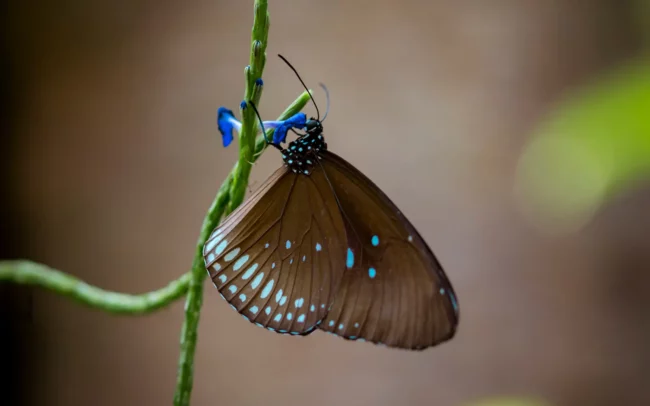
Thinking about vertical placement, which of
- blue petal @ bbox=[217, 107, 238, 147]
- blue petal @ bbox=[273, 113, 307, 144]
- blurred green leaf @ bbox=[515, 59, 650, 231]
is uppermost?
blue petal @ bbox=[217, 107, 238, 147]

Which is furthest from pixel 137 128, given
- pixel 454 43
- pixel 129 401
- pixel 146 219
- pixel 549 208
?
pixel 549 208

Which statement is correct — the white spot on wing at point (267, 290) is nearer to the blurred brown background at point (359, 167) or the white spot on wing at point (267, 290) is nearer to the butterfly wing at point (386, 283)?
the butterfly wing at point (386, 283)

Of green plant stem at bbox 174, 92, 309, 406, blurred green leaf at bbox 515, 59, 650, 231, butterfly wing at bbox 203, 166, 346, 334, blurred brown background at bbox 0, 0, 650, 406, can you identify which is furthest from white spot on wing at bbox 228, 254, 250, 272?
blurred brown background at bbox 0, 0, 650, 406

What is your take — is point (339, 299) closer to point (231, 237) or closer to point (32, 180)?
point (231, 237)

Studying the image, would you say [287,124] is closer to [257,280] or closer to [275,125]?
[275,125]

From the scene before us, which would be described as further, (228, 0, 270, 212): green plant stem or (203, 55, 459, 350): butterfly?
(203, 55, 459, 350): butterfly

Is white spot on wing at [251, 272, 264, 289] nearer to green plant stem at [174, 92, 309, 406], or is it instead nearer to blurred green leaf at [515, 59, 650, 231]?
green plant stem at [174, 92, 309, 406]
